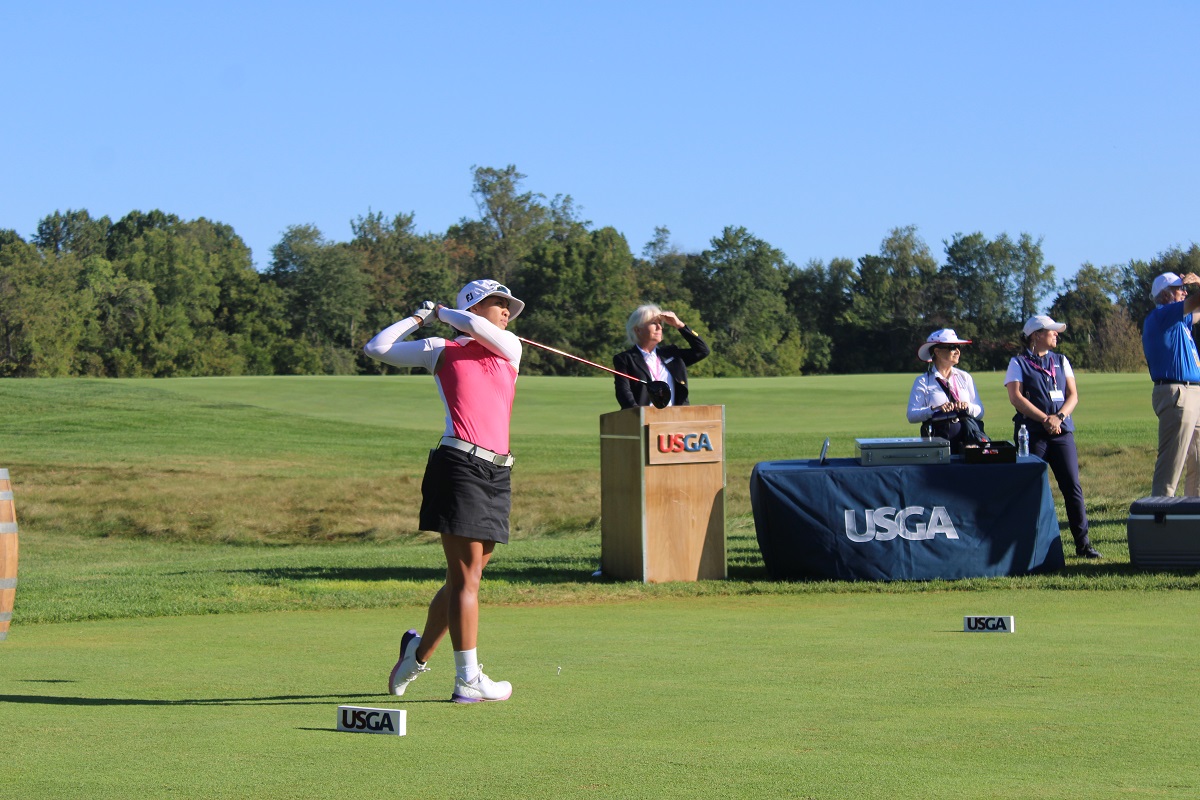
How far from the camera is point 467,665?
5.83m

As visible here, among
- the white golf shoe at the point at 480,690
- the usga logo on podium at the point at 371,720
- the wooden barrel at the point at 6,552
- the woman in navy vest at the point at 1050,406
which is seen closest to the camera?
the usga logo on podium at the point at 371,720

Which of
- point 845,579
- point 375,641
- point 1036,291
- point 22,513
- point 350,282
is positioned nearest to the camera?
point 375,641

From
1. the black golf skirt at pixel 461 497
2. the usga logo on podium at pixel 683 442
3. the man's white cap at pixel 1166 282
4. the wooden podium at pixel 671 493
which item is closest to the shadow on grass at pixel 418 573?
the wooden podium at pixel 671 493

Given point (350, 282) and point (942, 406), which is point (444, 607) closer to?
point (942, 406)

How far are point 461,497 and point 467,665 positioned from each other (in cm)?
69

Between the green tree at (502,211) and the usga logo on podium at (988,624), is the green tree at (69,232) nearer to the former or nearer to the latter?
the green tree at (502,211)

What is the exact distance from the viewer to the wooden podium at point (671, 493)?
10914 millimetres

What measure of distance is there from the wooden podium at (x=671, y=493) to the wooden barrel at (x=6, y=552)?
187 inches

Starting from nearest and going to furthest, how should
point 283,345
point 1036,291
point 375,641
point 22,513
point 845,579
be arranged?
point 375,641 → point 845,579 → point 22,513 → point 283,345 → point 1036,291

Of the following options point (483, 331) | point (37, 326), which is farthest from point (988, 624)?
point (37, 326)

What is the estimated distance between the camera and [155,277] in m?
81.3

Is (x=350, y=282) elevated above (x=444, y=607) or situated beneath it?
elevated above

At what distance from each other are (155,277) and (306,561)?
70.9 meters

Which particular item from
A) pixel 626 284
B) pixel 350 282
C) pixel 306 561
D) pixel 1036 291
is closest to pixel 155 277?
pixel 350 282
